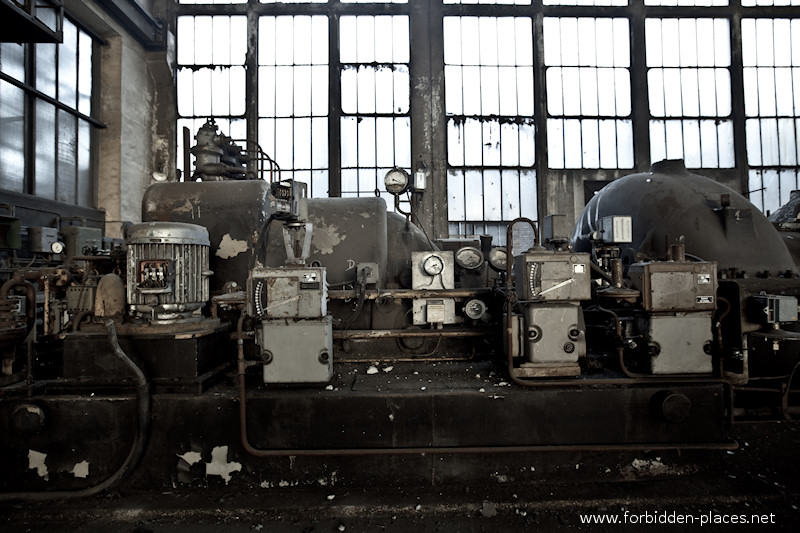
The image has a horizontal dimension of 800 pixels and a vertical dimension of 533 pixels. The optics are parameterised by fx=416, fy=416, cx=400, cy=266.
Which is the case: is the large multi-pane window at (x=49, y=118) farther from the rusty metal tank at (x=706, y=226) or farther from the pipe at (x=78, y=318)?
the rusty metal tank at (x=706, y=226)

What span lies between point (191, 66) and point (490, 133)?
249 inches

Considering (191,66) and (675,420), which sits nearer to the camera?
(675,420)

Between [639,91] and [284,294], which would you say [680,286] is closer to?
[284,294]

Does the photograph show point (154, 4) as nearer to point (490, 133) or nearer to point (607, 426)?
point (490, 133)

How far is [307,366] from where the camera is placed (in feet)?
8.18

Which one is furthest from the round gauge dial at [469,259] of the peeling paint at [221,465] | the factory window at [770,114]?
the factory window at [770,114]

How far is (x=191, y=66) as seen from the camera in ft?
→ 28.2

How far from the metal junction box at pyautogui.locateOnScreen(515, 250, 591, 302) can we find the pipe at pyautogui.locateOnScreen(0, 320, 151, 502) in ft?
7.61

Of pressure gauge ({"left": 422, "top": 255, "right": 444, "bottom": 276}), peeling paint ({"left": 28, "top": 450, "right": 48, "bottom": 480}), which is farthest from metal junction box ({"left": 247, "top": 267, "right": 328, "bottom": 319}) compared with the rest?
peeling paint ({"left": 28, "top": 450, "right": 48, "bottom": 480})

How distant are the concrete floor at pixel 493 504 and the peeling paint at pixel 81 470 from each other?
0.15m

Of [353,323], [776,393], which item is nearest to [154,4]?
[353,323]

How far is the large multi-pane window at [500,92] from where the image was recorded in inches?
336

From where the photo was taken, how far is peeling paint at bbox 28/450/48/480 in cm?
235

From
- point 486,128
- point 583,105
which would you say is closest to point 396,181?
point 486,128
